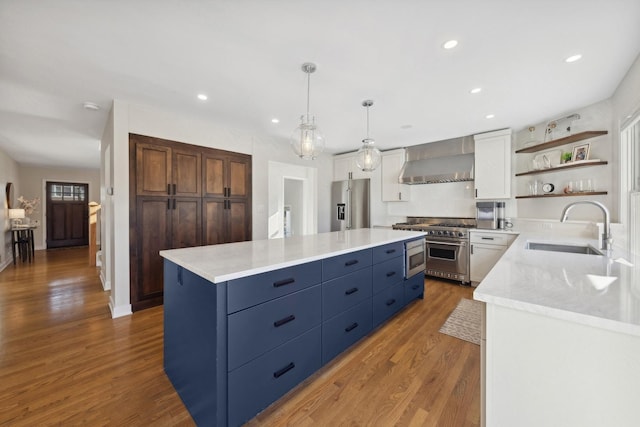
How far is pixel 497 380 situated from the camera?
3.01 ft

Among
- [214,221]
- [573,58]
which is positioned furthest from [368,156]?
[214,221]

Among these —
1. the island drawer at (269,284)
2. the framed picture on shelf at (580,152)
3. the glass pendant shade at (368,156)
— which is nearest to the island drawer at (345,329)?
the island drawer at (269,284)

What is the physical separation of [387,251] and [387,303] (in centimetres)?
53

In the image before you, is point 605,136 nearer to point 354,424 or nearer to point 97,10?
point 354,424

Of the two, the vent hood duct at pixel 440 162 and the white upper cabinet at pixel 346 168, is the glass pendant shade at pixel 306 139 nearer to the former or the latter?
the vent hood duct at pixel 440 162

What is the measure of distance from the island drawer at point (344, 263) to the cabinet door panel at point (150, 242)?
2.46 metres

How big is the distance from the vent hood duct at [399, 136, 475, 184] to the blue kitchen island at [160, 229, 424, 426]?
2.95m

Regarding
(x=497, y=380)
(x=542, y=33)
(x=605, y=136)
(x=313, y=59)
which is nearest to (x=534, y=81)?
(x=542, y=33)

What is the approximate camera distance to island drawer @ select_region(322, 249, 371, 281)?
1.79 metres

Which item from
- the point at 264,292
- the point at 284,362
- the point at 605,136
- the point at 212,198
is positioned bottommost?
the point at 284,362

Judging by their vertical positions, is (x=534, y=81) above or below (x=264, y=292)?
above

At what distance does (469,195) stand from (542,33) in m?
2.98

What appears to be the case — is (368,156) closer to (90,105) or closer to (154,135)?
(154,135)

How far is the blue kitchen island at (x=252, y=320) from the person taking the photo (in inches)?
49.2
